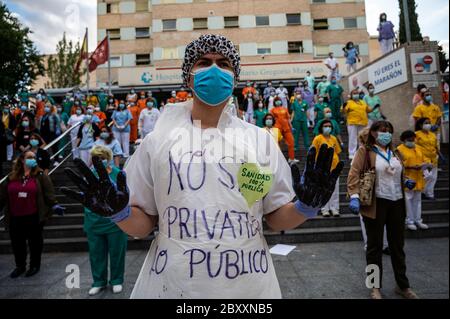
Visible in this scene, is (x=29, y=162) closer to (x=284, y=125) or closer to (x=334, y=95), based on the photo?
(x=284, y=125)

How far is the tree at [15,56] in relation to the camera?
2.14 m

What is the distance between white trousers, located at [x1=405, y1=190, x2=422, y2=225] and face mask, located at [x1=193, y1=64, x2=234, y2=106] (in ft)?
19.9

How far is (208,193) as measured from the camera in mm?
1409

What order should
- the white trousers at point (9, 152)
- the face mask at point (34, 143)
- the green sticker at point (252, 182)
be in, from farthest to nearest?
the white trousers at point (9, 152) → the face mask at point (34, 143) → the green sticker at point (252, 182)

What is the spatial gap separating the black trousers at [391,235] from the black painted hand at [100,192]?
11.0 ft

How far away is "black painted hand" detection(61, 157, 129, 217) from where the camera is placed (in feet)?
4.38

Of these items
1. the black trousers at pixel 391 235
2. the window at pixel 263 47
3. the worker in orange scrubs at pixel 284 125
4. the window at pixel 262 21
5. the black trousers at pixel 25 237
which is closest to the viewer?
the window at pixel 262 21

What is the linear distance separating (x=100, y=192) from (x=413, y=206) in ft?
21.9

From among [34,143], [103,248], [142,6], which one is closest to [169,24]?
[142,6]

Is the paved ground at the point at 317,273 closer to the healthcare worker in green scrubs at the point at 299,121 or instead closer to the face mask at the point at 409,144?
the face mask at the point at 409,144

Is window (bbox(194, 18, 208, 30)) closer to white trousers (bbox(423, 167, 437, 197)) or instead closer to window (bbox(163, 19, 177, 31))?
window (bbox(163, 19, 177, 31))

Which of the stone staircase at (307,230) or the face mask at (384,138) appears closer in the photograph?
the face mask at (384,138)

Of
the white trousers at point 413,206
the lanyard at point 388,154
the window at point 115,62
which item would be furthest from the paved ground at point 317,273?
the window at point 115,62

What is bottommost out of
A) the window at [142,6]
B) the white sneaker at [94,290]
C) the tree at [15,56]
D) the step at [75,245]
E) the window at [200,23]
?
the white sneaker at [94,290]
